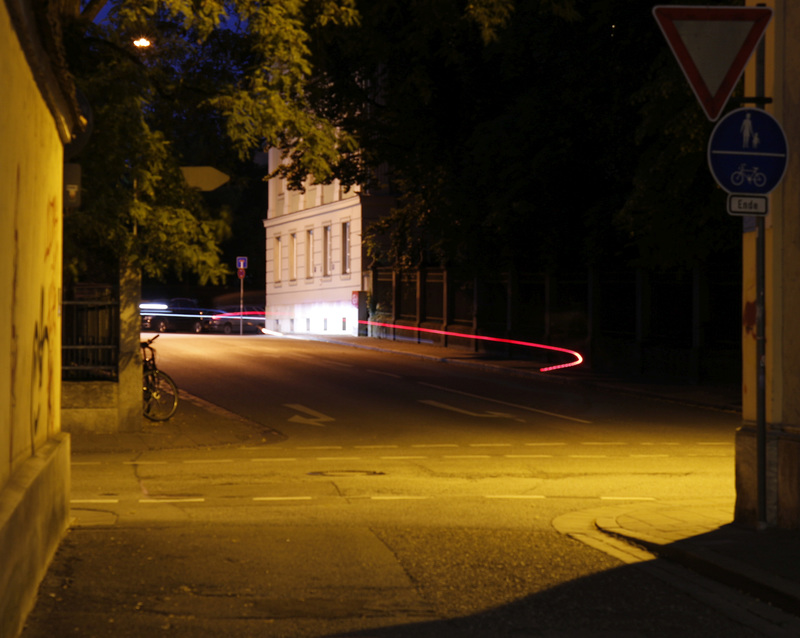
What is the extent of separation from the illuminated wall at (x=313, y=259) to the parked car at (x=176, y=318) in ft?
15.5

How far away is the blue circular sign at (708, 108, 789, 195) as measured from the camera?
807 cm

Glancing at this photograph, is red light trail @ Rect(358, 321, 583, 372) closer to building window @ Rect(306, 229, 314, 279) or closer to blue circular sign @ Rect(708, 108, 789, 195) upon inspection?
building window @ Rect(306, 229, 314, 279)

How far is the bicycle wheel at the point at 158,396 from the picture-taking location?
16.7 metres

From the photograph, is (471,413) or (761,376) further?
(471,413)

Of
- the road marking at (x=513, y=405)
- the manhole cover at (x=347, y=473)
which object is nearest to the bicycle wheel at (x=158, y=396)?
the manhole cover at (x=347, y=473)

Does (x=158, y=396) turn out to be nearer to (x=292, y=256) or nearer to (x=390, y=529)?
(x=390, y=529)

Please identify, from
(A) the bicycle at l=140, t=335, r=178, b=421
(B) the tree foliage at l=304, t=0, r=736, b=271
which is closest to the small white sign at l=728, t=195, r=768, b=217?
(B) the tree foliage at l=304, t=0, r=736, b=271

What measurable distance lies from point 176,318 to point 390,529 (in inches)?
1851

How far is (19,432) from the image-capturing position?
6555mm

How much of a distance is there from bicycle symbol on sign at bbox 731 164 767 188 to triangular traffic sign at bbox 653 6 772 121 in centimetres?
43

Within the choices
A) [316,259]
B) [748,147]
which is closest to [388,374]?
[748,147]

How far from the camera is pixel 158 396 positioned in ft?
55.0

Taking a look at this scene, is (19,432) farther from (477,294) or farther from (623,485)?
(477,294)

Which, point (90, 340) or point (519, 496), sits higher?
point (90, 340)
